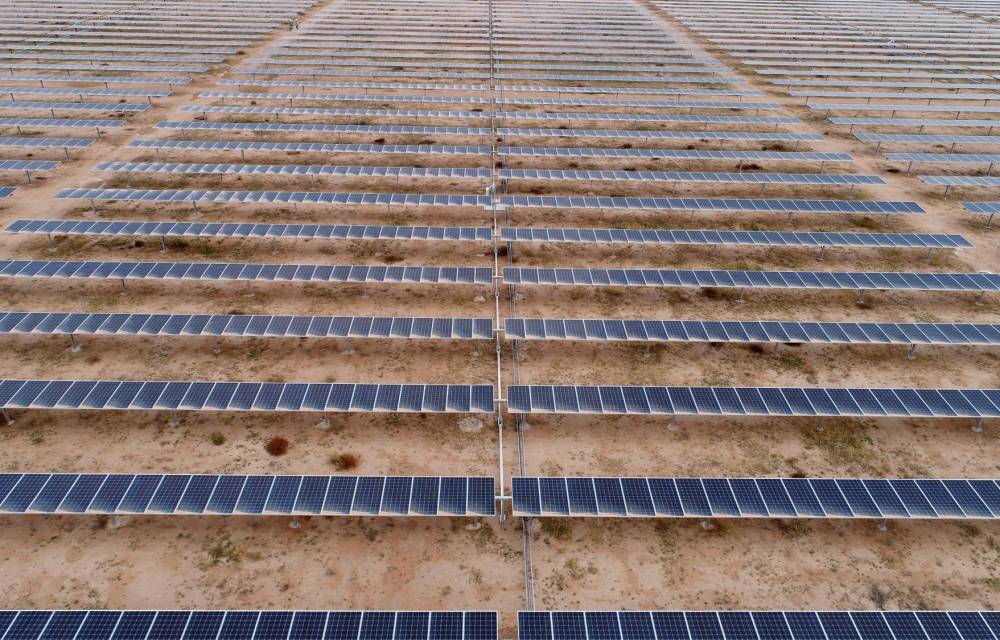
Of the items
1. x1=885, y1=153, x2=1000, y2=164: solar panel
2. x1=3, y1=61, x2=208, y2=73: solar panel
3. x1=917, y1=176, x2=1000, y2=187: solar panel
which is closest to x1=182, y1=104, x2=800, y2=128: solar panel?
x1=885, y1=153, x2=1000, y2=164: solar panel

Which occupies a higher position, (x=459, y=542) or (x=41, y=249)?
(x=41, y=249)

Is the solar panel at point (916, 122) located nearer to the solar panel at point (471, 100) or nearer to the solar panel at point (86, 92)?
the solar panel at point (471, 100)

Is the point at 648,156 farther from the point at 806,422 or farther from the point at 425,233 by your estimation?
the point at 806,422

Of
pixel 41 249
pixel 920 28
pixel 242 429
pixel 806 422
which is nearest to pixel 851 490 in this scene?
pixel 806 422

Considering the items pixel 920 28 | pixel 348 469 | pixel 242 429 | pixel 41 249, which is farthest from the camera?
pixel 920 28

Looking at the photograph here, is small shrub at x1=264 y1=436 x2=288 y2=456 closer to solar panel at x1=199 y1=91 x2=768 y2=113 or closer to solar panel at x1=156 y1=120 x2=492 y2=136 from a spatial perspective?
solar panel at x1=156 y1=120 x2=492 y2=136

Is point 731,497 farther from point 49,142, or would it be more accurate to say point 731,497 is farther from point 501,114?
point 49,142

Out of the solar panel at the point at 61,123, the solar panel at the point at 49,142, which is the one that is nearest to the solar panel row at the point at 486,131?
the solar panel at the point at 61,123

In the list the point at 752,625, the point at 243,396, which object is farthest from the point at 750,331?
the point at 243,396
